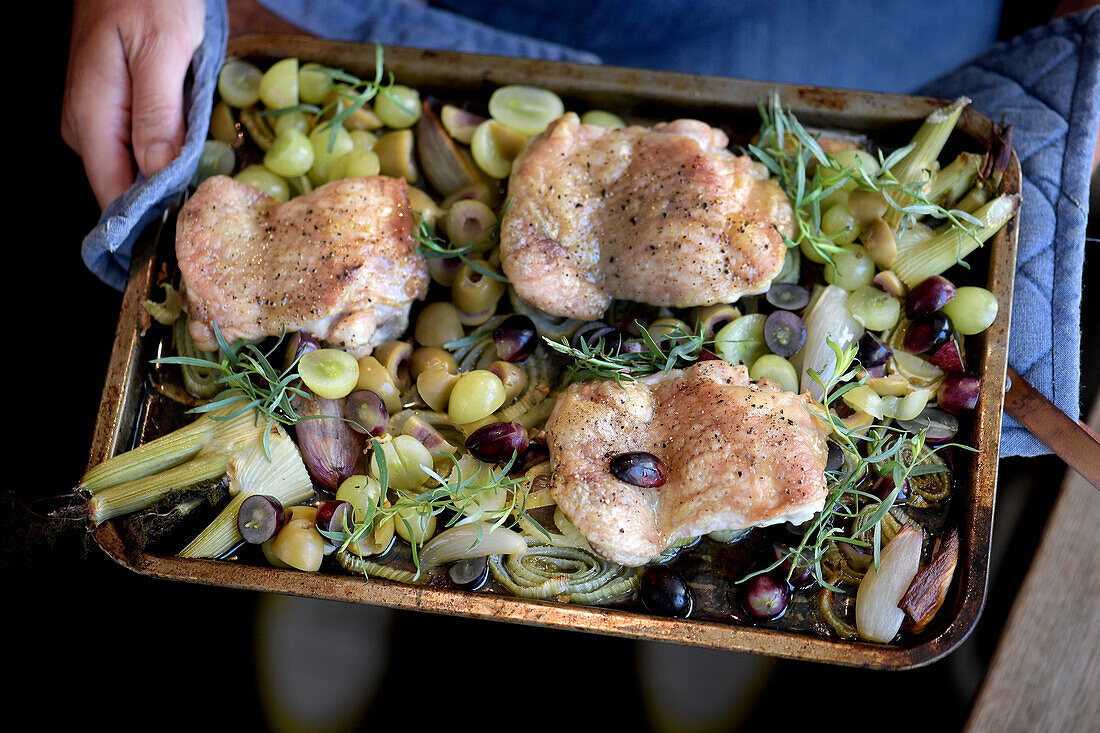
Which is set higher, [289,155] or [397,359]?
[289,155]

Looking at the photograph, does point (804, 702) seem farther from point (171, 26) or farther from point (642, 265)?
point (171, 26)

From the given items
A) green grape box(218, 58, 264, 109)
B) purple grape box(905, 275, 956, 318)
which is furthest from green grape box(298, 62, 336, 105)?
purple grape box(905, 275, 956, 318)

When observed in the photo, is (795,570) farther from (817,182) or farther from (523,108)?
(523,108)

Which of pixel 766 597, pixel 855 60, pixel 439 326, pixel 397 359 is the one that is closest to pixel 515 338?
pixel 439 326

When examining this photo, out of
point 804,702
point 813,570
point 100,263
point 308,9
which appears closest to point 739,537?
point 813,570

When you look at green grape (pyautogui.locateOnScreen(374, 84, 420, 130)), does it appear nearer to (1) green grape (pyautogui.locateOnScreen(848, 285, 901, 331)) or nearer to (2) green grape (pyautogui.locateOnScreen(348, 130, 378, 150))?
(2) green grape (pyautogui.locateOnScreen(348, 130, 378, 150))

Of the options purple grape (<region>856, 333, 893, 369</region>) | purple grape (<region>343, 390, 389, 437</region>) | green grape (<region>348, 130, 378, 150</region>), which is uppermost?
green grape (<region>348, 130, 378, 150</region>)

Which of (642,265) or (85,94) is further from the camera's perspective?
(85,94)
